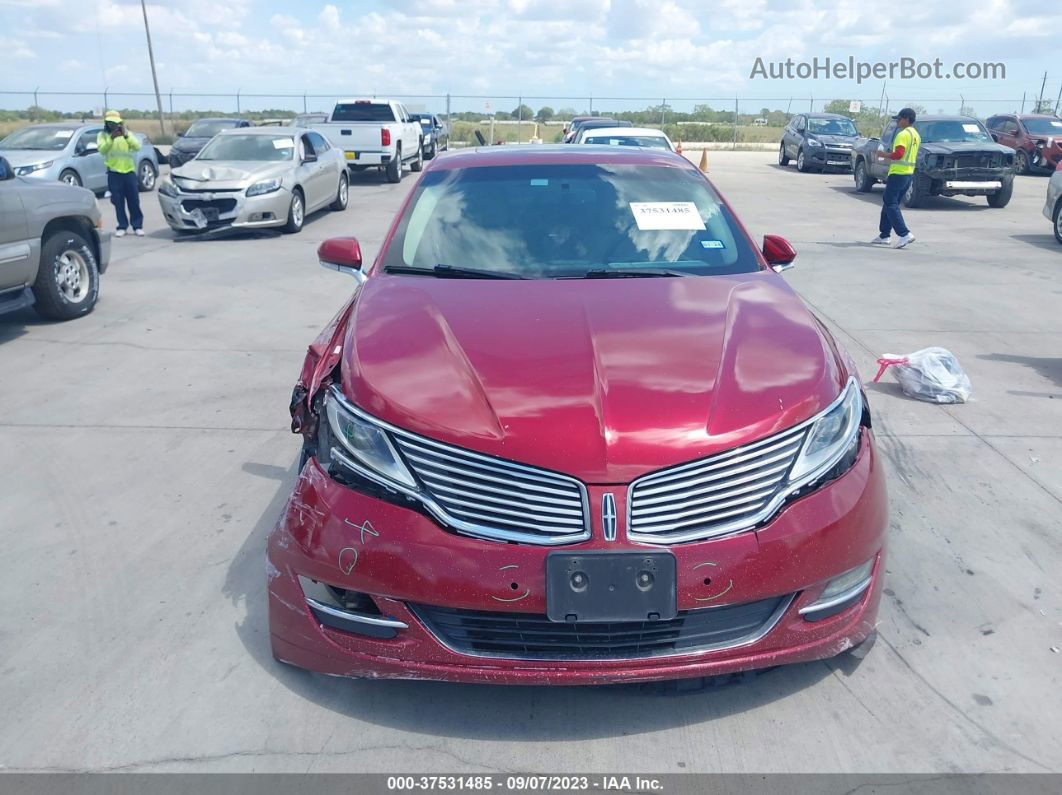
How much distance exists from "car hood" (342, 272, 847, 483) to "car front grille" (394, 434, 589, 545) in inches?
1.7

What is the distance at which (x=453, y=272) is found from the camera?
13.4 feet

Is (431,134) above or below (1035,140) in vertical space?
below

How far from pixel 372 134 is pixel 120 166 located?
9193mm

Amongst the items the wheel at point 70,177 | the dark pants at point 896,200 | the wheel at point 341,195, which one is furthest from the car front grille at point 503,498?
the wheel at point 70,177

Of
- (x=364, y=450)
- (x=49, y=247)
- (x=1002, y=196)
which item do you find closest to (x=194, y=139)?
(x=49, y=247)

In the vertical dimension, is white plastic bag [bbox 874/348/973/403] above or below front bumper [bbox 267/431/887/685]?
below

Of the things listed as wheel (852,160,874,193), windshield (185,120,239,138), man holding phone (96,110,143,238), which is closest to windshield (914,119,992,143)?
wheel (852,160,874,193)

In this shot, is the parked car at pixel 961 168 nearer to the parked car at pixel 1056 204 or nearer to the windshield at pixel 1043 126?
the parked car at pixel 1056 204

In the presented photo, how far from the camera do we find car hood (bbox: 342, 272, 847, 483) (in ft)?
9.25

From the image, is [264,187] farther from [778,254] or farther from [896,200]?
[778,254]

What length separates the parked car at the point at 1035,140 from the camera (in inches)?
1023

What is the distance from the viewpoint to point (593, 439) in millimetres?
2797

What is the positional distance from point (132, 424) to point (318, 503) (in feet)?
11.4

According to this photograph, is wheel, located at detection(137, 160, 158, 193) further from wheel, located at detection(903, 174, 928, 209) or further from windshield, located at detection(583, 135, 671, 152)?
wheel, located at detection(903, 174, 928, 209)
